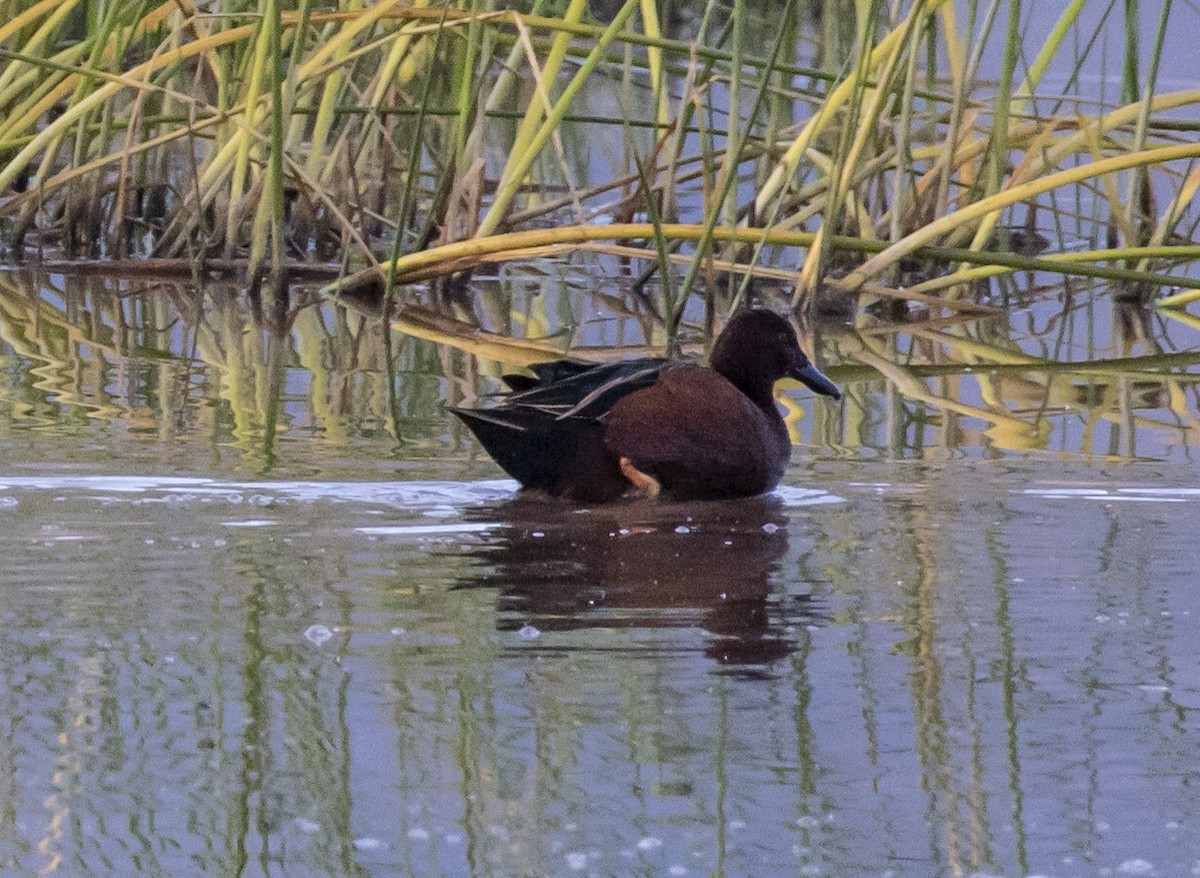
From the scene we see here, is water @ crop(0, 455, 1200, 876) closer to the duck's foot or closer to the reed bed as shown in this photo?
the duck's foot

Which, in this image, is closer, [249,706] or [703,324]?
[249,706]

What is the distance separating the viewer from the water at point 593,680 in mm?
2344

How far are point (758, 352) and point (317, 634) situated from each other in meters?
2.08

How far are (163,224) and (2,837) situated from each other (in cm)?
705

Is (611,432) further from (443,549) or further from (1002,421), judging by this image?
(1002,421)

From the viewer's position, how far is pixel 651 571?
3734 millimetres

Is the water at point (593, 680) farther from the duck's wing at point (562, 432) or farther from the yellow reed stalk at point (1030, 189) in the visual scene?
the yellow reed stalk at point (1030, 189)

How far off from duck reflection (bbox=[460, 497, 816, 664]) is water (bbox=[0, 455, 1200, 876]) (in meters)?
0.01

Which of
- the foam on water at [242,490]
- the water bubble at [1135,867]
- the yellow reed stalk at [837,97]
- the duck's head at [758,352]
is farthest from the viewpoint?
the yellow reed stalk at [837,97]

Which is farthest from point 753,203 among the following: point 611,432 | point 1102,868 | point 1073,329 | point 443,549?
point 1102,868

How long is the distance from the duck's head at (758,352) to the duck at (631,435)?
37cm

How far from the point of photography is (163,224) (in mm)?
9148

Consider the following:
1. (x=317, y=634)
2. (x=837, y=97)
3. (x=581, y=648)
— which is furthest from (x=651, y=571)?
(x=837, y=97)

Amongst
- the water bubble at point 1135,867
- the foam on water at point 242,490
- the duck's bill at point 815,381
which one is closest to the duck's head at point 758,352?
the duck's bill at point 815,381
